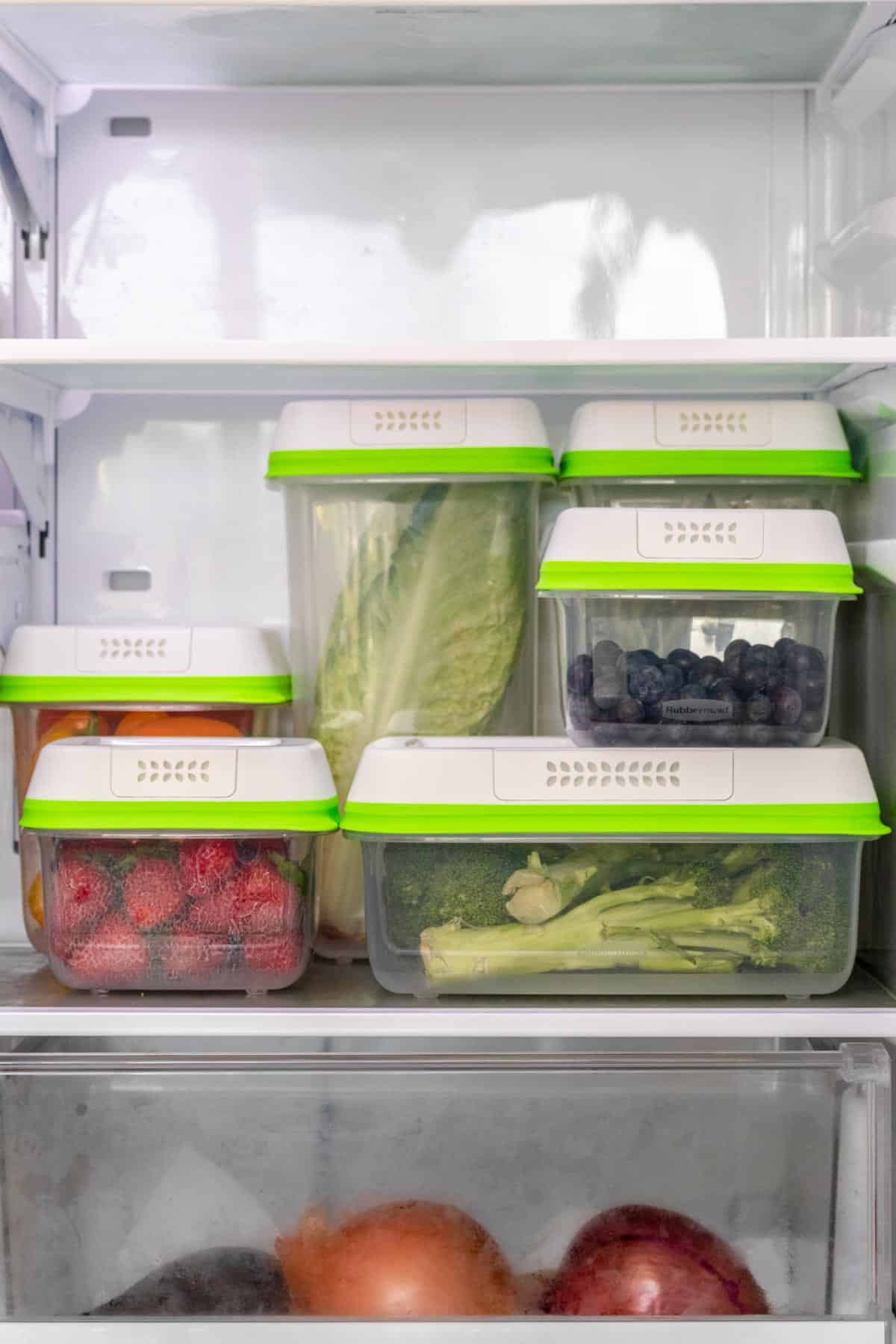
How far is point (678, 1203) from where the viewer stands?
112cm

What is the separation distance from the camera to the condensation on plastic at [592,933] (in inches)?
42.8

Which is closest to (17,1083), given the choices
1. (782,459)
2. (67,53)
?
(782,459)

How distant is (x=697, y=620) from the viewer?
3.53 feet

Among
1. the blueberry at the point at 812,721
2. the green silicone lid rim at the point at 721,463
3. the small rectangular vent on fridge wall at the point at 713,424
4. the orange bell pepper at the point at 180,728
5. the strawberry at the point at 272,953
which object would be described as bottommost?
the strawberry at the point at 272,953

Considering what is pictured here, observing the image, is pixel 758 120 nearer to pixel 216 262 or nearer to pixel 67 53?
pixel 216 262

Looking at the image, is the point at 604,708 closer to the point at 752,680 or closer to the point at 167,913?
the point at 752,680

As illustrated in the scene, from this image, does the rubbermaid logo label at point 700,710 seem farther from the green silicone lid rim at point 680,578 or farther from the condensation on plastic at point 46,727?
the condensation on plastic at point 46,727

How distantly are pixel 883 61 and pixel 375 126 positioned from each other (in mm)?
543

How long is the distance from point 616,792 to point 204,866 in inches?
14.2

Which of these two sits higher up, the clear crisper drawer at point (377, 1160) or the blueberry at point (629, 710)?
the blueberry at point (629, 710)

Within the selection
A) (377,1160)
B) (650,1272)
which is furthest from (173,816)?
(650,1272)

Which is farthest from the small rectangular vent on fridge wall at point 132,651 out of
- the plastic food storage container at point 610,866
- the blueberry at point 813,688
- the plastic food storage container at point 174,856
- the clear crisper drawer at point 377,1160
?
the blueberry at point 813,688

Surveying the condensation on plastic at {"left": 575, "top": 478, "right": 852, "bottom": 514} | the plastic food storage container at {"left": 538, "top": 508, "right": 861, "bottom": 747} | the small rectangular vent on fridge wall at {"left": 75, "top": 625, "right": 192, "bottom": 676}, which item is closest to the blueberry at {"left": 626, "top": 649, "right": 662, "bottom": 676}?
the plastic food storage container at {"left": 538, "top": 508, "right": 861, "bottom": 747}

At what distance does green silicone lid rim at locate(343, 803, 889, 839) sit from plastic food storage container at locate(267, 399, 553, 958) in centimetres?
17
